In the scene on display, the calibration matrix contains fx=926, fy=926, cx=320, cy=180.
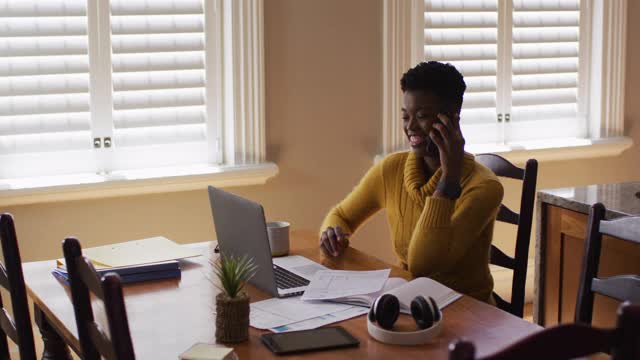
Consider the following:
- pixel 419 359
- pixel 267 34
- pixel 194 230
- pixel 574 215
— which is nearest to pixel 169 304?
pixel 419 359

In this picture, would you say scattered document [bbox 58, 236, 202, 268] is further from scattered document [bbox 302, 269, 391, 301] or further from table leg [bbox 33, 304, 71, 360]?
scattered document [bbox 302, 269, 391, 301]

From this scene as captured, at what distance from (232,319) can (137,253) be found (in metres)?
0.74

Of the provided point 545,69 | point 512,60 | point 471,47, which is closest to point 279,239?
point 471,47

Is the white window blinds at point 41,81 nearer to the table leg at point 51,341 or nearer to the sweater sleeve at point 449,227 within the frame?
the table leg at point 51,341

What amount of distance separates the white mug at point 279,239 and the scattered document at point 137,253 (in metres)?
0.20

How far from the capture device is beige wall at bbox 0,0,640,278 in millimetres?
3627

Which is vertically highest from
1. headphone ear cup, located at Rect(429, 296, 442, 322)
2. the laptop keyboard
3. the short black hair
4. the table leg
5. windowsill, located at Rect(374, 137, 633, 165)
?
the short black hair

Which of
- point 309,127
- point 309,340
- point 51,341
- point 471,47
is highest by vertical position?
point 471,47

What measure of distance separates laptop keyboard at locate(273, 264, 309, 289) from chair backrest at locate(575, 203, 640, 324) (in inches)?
25.4

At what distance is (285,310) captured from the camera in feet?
6.58

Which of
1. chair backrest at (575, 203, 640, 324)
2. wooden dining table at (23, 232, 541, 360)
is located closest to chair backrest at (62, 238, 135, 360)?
wooden dining table at (23, 232, 541, 360)

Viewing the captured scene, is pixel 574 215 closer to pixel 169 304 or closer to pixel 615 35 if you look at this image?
pixel 169 304

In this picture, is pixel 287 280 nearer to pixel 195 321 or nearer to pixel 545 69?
pixel 195 321

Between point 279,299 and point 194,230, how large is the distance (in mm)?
1645
